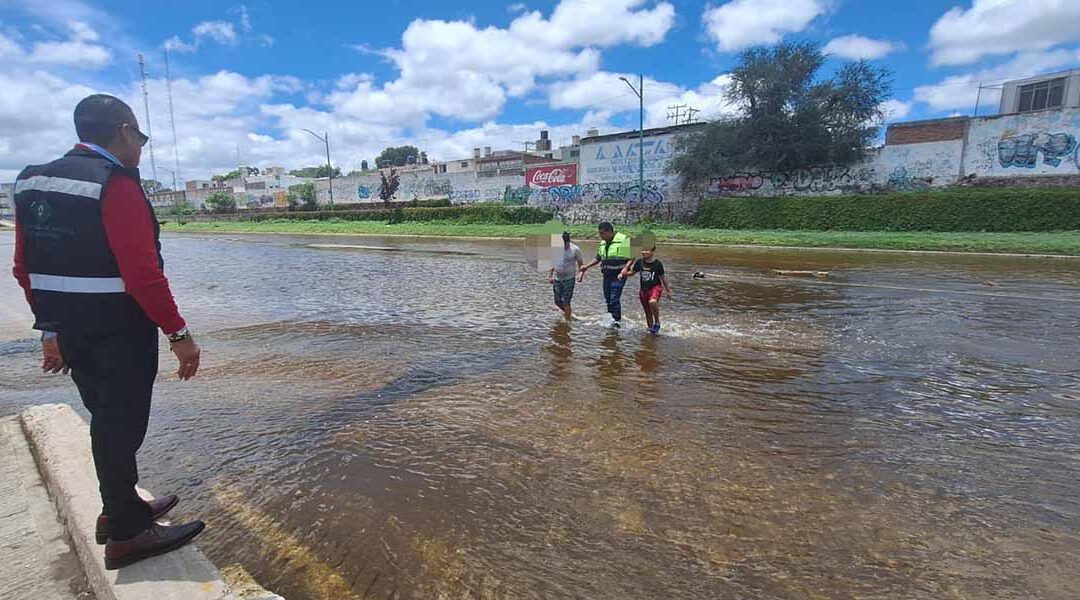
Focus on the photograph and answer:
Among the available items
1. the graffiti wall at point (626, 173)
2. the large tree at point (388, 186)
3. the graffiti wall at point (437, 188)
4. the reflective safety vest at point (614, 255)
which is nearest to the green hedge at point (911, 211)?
the graffiti wall at point (626, 173)

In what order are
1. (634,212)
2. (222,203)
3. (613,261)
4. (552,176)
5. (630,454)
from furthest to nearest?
(222,203) → (552,176) → (634,212) → (613,261) → (630,454)

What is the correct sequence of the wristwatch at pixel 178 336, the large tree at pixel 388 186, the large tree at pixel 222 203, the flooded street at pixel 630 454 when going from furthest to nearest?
the large tree at pixel 222 203, the large tree at pixel 388 186, the flooded street at pixel 630 454, the wristwatch at pixel 178 336

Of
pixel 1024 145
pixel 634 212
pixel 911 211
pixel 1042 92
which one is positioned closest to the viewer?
pixel 911 211

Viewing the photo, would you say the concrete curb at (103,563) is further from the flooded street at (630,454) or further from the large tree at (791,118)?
the large tree at (791,118)

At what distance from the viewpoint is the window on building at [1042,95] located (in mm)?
30875

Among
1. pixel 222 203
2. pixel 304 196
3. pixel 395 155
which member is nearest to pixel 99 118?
pixel 304 196

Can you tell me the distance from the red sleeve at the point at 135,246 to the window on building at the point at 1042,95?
41.3 m

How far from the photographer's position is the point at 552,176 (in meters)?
43.6

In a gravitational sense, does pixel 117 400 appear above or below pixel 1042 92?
below

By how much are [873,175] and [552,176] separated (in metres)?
21.7

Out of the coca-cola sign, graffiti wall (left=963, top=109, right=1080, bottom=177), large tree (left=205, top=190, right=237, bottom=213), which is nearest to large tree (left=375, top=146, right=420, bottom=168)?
large tree (left=205, top=190, right=237, bottom=213)

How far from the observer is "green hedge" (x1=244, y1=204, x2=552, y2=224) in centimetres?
3994

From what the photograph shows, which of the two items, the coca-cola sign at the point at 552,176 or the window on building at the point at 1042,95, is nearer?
the window on building at the point at 1042,95

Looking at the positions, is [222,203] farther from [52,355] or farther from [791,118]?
[52,355]
